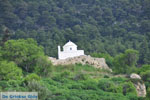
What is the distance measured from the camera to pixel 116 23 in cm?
10262

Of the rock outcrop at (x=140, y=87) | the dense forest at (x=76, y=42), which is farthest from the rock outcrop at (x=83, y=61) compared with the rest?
the rock outcrop at (x=140, y=87)

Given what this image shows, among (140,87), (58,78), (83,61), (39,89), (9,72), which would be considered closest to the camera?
(39,89)

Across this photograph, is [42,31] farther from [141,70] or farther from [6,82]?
[6,82]

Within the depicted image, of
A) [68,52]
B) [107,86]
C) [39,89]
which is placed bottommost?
[107,86]

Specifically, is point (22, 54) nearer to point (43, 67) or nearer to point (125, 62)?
point (43, 67)

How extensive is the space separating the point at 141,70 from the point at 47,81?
52.6 ft

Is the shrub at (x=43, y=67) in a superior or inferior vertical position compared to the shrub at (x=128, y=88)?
superior

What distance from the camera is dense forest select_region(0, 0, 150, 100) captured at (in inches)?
1754

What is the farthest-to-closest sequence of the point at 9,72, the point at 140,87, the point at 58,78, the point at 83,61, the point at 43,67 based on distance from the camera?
the point at 83,61, the point at 43,67, the point at 140,87, the point at 58,78, the point at 9,72

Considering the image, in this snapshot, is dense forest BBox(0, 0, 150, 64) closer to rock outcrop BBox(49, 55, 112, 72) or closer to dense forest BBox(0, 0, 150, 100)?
dense forest BBox(0, 0, 150, 100)

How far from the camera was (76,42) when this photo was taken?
80.1 meters

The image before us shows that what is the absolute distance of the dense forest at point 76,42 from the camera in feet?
146

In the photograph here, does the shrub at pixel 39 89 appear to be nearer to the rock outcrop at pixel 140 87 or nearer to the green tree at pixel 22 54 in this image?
the green tree at pixel 22 54

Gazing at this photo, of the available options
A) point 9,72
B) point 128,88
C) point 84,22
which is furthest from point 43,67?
point 84,22
